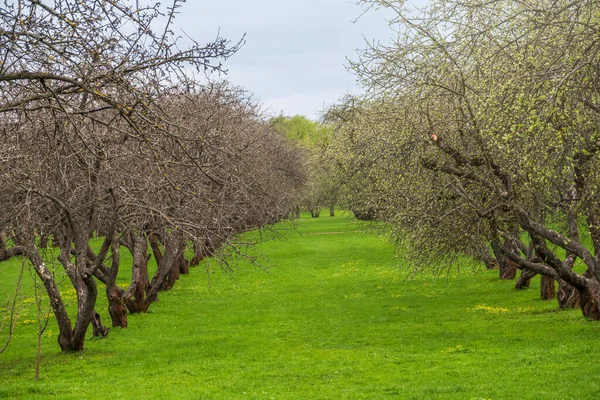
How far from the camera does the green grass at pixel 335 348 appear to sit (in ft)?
47.8

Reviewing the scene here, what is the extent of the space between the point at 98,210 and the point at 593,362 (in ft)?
35.3

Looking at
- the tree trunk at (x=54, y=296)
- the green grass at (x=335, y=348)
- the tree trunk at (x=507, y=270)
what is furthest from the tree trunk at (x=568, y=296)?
the tree trunk at (x=54, y=296)

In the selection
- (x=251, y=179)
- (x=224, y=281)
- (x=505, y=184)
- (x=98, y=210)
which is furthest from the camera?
(x=224, y=281)

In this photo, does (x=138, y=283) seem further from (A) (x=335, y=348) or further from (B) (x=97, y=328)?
(A) (x=335, y=348)

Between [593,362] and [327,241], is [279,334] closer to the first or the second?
[593,362]

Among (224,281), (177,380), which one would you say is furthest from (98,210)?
(224,281)

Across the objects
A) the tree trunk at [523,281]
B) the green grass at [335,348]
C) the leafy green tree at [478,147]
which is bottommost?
the green grass at [335,348]

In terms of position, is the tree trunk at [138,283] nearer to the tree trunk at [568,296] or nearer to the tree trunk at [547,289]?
the tree trunk at [568,296]

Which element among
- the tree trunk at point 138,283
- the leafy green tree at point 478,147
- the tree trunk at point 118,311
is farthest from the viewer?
the tree trunk at point 138,283

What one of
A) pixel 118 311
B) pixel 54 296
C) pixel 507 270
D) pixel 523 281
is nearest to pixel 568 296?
pixel 523 281

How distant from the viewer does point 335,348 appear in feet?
66.3

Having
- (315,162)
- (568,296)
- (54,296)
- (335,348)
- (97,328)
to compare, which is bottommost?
(335,348)

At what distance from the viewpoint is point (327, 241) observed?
210 feet

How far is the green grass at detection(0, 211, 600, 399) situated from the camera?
14570 millimetres
